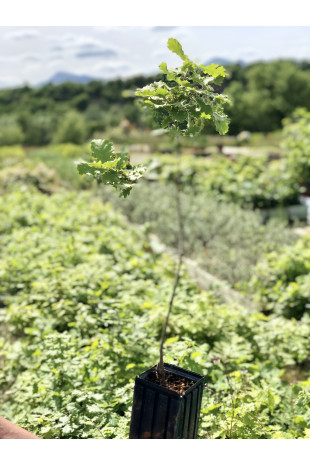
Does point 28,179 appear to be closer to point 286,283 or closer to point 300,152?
point 300,152

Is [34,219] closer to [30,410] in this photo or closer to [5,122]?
[30,410]

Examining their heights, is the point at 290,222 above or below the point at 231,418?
above

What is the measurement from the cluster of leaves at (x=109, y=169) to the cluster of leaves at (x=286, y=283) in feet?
8.87

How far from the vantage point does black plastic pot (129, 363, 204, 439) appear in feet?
5.94

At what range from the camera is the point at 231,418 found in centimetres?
230

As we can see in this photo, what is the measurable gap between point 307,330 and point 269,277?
130cm

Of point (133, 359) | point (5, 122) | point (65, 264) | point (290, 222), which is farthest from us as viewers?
point (5, 122)

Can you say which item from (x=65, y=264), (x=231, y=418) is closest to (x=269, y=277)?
(x=65, y=264)

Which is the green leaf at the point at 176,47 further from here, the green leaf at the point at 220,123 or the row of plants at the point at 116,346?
the row of plants at the point at 116,346

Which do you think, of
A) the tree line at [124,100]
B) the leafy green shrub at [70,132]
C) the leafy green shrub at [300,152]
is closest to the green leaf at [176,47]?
the leafy green shrub at [300,152]

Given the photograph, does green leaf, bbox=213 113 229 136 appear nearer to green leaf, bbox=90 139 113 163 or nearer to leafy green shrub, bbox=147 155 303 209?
green leaf, bbox=90 139 113 163

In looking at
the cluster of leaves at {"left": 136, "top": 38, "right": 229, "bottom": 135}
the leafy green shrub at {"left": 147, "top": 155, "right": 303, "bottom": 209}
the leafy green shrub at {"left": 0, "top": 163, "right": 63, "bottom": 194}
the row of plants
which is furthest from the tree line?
the cluster of leaves at {"left": 136, "top": 38, "right": 229, "bottom": 135}

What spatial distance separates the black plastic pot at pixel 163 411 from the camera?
1.81 metres

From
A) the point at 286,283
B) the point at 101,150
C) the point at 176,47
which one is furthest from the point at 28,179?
the point at 176,47
